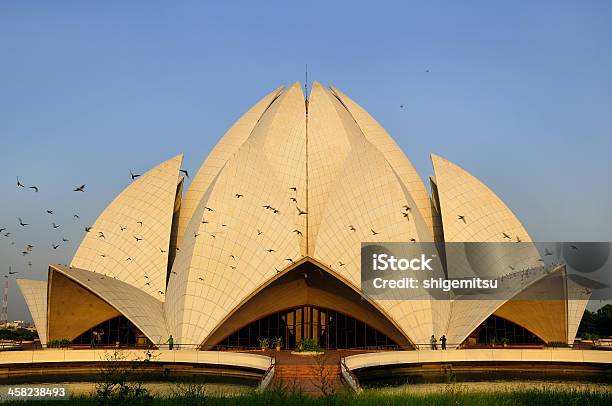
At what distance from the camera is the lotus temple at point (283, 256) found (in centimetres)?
2480

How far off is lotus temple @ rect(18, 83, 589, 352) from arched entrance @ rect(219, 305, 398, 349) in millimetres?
47

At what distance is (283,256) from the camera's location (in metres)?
26.4

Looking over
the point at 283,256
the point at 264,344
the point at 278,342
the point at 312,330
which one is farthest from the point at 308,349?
the point at 312,330

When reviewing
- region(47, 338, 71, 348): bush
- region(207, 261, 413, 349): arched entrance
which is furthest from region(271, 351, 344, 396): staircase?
region(47, 338, 71, 348): bush

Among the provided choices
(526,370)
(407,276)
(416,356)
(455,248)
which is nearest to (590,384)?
(526,370)

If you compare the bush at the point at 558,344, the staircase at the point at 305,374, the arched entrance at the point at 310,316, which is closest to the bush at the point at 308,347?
the staircase at the point at 305,374

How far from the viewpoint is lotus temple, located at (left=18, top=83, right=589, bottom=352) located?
81.4 feet

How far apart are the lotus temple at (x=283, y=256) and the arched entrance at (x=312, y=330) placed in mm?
47

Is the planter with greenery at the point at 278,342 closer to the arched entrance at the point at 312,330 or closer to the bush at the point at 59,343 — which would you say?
the arched entrance at the point at 312,330

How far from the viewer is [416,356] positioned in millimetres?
19844

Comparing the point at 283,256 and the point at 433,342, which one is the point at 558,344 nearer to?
the point at 433,342

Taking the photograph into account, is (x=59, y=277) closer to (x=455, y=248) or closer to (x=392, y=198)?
(x=392, y=198)

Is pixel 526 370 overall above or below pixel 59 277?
below

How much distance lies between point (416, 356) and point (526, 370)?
12.0ft
